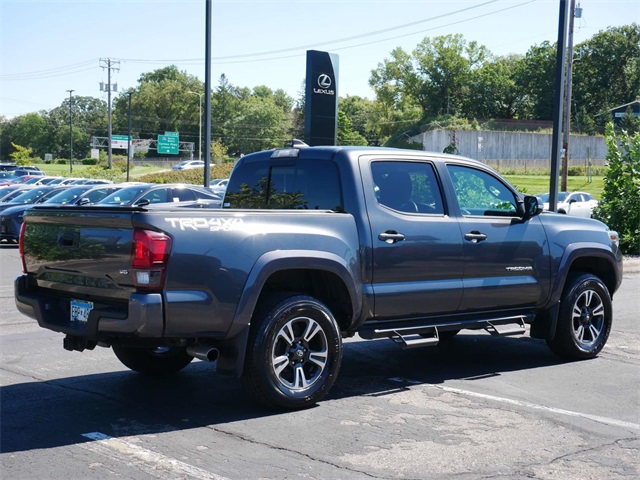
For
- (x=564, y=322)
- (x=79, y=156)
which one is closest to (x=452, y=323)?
(x=564, y=322)

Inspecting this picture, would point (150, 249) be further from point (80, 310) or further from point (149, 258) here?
point (80, 310)

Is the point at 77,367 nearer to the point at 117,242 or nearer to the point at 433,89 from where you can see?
the point at 117,242

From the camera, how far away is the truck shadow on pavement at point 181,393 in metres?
5.76

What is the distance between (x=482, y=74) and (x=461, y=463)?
108950mm

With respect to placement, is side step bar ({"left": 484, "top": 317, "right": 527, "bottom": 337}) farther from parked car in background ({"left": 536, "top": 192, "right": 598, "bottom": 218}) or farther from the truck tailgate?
parked car in background ({"left": 536, "top": 192, "right": 598, "bottom": 218})

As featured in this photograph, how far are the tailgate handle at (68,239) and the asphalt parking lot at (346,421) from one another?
1.26 m

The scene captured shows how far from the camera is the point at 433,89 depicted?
360 feet

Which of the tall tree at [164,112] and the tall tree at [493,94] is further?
the tall tree at [164,112]

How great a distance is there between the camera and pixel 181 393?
6824 mm

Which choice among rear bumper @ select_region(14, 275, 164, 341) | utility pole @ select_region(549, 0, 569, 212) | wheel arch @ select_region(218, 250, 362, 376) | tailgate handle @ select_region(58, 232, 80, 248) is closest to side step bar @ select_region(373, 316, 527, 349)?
wheel arch @ select_region(218, 250, 362, 376)

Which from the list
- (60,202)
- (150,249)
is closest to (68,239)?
(150,249)

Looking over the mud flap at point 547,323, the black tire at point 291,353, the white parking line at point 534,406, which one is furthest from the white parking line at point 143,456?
the mud flap at point 547,323

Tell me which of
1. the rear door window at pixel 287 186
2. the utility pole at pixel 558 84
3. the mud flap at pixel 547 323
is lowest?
the mud flap at pixel 547 323

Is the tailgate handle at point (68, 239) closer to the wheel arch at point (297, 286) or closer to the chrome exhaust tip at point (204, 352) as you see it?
the chrome exhaust tip at point (204, 352)
